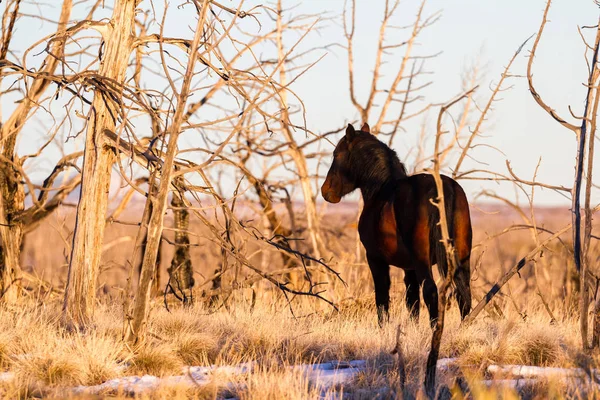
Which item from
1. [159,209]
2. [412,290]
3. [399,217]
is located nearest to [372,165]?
[399,217]

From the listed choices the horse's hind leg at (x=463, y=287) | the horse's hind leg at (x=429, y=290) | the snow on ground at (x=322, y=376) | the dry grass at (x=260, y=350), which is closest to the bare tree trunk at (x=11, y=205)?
the dry grass at (x=260, y=350)

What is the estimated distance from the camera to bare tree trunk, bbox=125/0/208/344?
5390 millimetres

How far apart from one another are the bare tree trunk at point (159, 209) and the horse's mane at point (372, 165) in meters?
2.36

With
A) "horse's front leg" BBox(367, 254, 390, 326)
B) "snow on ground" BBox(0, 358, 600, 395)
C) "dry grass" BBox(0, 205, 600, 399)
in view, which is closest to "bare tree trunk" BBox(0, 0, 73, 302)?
"dry grass" BBox(0, 205, 600, 399)

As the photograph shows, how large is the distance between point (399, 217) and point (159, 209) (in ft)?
7.82

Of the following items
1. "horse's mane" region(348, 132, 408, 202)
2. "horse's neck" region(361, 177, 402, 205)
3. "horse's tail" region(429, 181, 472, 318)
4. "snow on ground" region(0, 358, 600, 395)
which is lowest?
"snow on ground" region(0, 358, 600, 395)

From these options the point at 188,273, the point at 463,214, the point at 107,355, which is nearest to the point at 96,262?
the point at 107,355

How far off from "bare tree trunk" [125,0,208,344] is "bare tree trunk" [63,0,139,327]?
42.7 inches

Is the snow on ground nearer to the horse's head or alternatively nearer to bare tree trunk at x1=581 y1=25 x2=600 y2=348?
bare tree trunk at x1=581 y1=25 x2=600 y2=348

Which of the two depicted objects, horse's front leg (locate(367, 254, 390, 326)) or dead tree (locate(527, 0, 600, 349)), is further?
horse's front leg (locate(367, 254, 390, 326))

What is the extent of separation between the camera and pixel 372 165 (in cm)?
730

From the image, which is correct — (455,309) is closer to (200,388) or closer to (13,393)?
(200,388)

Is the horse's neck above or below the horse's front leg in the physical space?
above

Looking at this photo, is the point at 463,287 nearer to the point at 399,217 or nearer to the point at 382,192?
the point at 399,217
